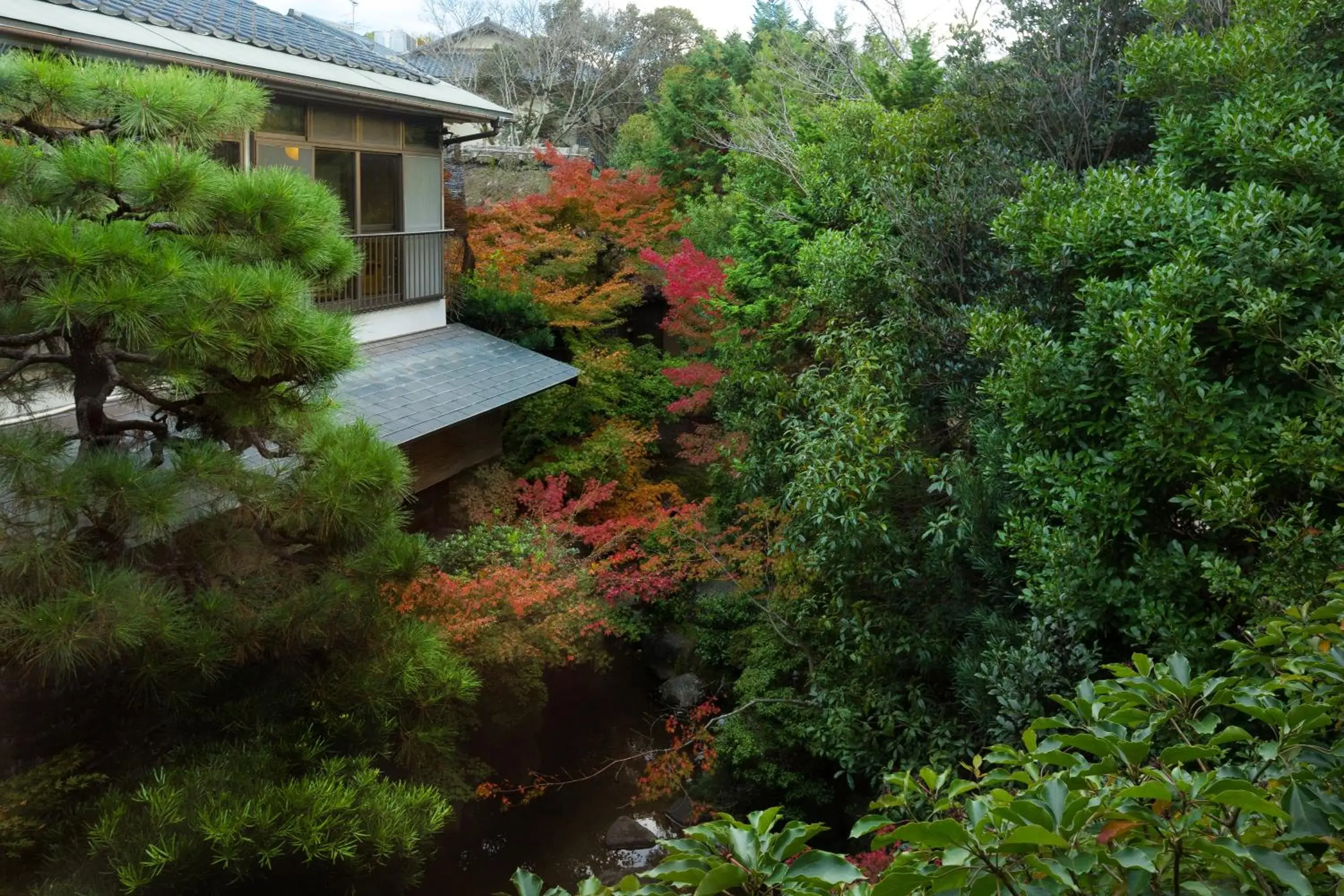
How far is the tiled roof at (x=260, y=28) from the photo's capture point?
28.8 feet

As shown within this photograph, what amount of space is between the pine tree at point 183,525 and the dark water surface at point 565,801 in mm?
2487

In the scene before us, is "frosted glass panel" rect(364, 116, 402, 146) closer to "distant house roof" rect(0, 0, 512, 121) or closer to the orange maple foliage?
"distant house roof" rect(0, 0, 512, 121)

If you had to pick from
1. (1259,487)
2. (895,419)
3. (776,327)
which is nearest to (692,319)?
(776,327)

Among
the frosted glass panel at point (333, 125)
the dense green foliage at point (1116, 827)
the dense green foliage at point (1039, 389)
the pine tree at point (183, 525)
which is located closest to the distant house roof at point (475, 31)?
the frosted glass panel at point (333, 125)

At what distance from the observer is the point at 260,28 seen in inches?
420

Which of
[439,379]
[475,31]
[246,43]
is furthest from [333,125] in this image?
[475,31]

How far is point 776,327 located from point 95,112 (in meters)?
7.06

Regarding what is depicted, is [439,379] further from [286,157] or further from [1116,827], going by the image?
[1116,827]

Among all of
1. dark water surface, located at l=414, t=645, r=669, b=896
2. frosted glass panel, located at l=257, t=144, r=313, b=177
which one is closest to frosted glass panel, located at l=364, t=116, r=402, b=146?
frosted glass panel, located at l=257, t=144, r=313, b=177

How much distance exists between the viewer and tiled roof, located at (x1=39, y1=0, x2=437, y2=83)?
8.79 metres

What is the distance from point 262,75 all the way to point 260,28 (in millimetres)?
2221

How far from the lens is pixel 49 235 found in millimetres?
4395

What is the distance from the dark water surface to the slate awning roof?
3190 millimetres

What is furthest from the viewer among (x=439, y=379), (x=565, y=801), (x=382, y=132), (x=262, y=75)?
(x=382, y=132)
